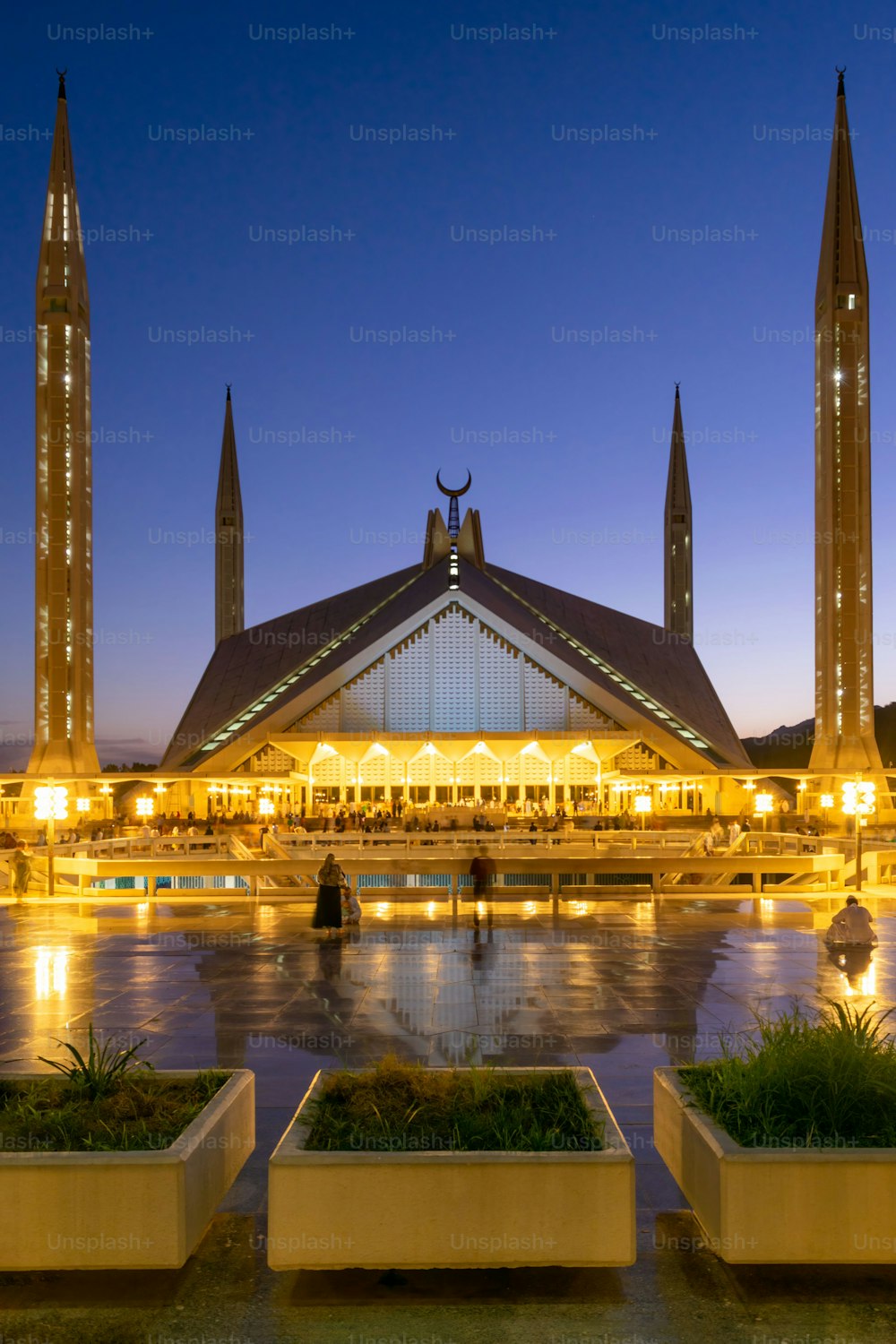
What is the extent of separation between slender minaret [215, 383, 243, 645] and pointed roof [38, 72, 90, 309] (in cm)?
2552

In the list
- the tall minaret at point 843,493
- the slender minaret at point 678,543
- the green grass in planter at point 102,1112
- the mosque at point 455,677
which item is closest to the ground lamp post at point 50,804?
the green grass in planter at point 102,1112

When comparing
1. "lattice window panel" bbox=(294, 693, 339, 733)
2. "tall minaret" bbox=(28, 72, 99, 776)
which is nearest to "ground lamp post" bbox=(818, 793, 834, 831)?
"lattice window panel" bbox=(294, 693, 339, 733)

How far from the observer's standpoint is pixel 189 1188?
3467 mm

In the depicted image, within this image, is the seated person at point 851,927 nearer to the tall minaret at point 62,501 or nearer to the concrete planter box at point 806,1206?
the concrete planter box at point 806,1206

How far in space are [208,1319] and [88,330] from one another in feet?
116

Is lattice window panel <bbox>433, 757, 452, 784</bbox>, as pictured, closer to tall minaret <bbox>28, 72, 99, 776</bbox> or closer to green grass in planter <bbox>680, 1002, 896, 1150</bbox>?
tall minaret <bbox>28, 72, 99, 776</bbox>

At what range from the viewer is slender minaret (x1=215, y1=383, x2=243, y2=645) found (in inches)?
2307

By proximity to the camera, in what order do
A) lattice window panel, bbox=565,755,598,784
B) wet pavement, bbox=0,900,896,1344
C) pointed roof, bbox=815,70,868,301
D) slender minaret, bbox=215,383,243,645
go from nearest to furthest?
wet pavement, bbox=0,900,896,1344, pointed roof, bbox=815,70,868,301, lattice window panel, bbox=565,755,598,784, slender minaret, bbox=215,383,243,645

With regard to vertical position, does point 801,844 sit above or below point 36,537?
below

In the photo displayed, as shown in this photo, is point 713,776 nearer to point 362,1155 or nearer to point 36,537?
point 36,537

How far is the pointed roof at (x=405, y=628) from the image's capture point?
36.1 meters

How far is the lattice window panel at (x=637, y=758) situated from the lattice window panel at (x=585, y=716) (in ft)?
3.50

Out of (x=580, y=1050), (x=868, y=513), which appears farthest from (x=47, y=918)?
(x=868, y=513)

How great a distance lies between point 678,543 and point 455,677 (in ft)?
91.5
